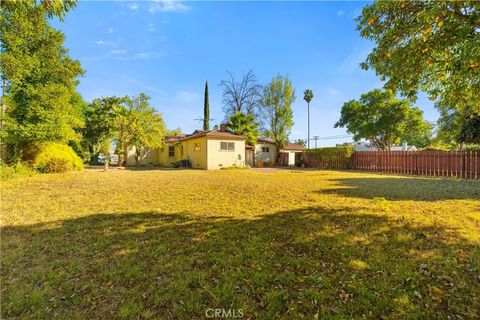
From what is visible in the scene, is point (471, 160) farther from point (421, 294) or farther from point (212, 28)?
point (212, 28)

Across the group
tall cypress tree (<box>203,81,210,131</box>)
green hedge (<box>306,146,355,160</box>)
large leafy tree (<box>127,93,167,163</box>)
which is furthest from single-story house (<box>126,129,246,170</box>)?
tall cypress tree (<box>203,81,210,131</box>)

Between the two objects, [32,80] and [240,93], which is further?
[240,93]

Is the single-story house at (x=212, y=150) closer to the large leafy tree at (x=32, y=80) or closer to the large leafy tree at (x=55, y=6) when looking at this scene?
the large leafy tree at (x=32, y=80)

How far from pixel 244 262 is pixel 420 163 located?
1705 cm

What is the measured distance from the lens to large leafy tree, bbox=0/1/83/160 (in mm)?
10461

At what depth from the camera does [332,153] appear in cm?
2116

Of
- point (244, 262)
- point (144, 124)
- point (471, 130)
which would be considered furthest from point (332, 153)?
point (244, 262)

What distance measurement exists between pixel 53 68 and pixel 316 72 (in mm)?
16885

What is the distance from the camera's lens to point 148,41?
38.8 feet

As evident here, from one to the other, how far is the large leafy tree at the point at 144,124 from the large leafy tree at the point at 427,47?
1851 cm

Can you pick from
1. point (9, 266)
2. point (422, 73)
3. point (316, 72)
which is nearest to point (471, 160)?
point (316, 72)

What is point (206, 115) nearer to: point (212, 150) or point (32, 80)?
point (212, 150)

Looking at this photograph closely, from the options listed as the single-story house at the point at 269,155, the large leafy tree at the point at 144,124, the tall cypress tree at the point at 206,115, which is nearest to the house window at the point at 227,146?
the large leafy tree at the point at 144,124

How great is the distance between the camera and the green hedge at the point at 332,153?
776 inches
